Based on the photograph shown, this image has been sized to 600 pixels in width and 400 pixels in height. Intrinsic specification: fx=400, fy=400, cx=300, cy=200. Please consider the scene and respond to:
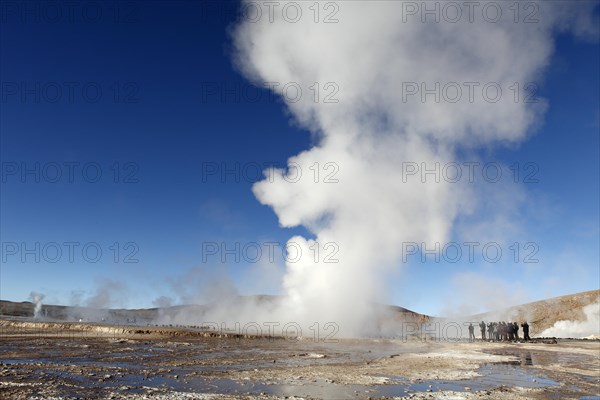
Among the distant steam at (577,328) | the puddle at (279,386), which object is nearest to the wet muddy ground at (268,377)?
the puddle at (279,386)

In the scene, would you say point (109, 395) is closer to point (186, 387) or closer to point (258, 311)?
point (186, 387)

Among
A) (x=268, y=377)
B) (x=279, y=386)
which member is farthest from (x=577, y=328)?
(x=279, y=386)

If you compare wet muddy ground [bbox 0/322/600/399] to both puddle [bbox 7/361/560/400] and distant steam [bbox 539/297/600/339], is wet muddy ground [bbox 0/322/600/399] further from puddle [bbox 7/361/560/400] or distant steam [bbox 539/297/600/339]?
distant steam [bbox 539/297/600/339]

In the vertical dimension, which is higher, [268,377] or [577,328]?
[268,377]

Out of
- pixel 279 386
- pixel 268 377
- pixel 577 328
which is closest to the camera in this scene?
pixel 279 386

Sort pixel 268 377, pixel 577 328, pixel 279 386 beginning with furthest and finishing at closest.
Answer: pixel 577 328, pixel 268 377, pixel 279 386

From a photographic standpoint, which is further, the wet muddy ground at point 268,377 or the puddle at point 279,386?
the puddle at point 279,386

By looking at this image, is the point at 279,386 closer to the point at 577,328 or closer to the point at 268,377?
the point at 268,377

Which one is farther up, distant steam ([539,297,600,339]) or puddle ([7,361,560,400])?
puddle ([7,361,560,400])

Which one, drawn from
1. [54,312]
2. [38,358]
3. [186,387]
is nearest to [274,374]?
[186,387]

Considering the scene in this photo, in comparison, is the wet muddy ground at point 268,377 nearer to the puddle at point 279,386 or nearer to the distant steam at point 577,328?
the puddle at point 279,386

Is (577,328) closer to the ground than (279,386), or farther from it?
closer to the ground

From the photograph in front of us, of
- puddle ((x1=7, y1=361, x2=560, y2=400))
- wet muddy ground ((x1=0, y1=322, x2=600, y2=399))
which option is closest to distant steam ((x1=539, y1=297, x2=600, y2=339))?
wet muddy ground ((x1=0, y1=322, x2=600, y2=399))

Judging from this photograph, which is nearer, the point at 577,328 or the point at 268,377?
the point at 268,377
